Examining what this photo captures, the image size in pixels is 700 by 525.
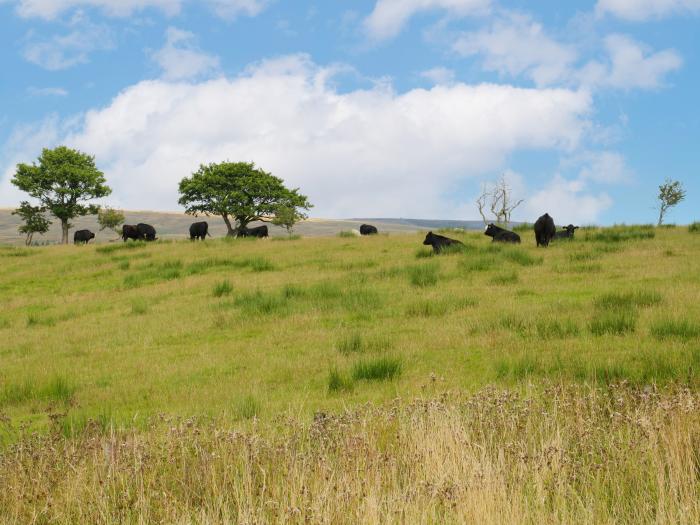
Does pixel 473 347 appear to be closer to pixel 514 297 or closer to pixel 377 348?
pixel 377 348

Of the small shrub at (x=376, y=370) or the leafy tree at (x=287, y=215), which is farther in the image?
the leafy tree at (x=287, y=215)

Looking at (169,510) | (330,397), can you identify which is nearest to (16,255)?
(330,397)

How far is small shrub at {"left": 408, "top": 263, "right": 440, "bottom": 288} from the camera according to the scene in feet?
53.9

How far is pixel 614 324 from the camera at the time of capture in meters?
10.2

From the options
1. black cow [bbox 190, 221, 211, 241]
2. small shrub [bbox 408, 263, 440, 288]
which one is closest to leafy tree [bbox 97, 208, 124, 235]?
black cow [bbox 190, 221, 211, 241]

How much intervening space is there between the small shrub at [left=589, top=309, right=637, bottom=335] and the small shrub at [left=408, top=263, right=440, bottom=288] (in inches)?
244

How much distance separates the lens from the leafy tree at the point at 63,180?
2432 inches

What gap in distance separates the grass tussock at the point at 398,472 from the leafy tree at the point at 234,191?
59.6 metres

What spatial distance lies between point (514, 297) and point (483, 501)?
34.4ft

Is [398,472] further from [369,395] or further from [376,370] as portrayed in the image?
[376,370]

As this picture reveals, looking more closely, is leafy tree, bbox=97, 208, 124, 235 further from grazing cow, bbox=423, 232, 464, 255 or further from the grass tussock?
the grass tussock

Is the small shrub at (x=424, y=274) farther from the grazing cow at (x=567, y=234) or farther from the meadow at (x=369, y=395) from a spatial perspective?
the grazing cow at (x=567, y=234)

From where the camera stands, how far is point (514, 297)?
45.9ft

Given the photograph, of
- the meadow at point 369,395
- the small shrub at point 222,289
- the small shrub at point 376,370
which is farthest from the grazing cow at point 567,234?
the small shrub at point 376,370
